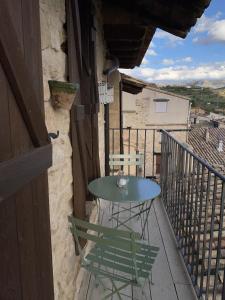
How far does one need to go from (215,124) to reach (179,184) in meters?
22.5

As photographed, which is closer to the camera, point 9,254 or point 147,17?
point 9,254

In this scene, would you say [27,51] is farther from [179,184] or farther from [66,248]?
[179,184]

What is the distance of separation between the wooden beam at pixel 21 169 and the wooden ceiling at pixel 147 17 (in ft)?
6.63

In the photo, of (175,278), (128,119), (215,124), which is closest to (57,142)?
(175,278)

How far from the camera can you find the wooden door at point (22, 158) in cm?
86

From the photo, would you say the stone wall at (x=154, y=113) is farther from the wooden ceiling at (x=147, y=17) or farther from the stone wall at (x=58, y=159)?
the stone wall at (x=58, y=159)

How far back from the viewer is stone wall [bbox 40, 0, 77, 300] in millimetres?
→ 1562

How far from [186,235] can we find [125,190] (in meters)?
0.72

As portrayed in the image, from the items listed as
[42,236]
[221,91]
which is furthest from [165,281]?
[221,91]

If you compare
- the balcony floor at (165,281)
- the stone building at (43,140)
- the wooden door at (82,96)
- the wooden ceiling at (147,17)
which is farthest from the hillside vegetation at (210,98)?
the stone building at (43,140)

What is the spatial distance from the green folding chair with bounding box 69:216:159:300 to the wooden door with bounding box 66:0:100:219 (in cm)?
39

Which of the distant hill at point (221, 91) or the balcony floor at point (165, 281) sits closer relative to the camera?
the balcony floor at point (165, 281)

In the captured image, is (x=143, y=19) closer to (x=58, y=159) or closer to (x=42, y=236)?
(x=58, y=159)

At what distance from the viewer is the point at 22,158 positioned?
954 mm
